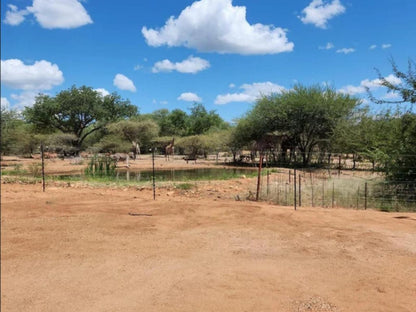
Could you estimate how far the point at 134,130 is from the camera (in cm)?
3456

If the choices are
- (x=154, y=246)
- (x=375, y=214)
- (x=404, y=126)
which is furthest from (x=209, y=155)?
(x=154, y=246)

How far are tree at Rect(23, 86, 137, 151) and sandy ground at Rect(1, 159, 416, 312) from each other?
29792mm

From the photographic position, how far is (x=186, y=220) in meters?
6.09

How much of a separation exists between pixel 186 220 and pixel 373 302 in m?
3.42

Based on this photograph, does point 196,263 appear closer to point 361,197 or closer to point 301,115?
point 361,197

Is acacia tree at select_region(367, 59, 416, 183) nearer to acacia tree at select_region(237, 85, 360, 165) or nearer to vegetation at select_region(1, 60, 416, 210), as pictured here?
vegetation at select_region(1, 60, 416, 210)

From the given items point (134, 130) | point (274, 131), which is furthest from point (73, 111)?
point (274, 131)

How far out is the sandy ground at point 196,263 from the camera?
9.55 ft

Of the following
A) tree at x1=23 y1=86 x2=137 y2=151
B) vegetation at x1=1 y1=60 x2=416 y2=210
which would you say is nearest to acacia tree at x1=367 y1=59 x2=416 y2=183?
vegetation at x1=1 y1=60 x2=416 y2=210

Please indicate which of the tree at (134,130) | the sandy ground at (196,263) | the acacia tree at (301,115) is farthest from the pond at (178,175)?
the tree at (134,130)

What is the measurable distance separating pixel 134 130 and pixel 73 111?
21.4ft

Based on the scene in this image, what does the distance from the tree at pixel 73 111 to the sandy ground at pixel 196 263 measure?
97.7 feet

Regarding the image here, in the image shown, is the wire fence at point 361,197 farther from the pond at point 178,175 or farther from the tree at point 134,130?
the tree at point 134,130

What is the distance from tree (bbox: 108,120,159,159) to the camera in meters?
34.1
